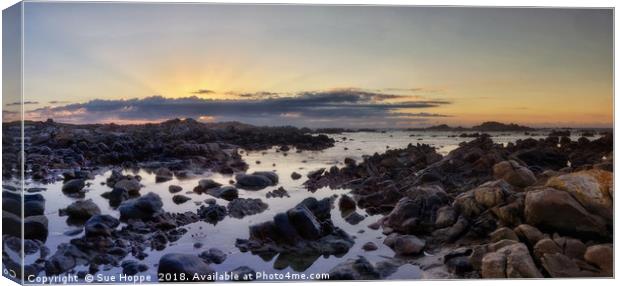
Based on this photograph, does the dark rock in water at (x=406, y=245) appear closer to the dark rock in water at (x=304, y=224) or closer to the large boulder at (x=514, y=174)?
the dark rock in water at (x=304, y=224)

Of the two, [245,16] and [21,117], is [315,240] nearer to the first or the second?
[245,16]

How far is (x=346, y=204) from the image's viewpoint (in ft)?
21.6

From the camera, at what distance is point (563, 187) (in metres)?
6.48

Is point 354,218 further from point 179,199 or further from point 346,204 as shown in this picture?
point 179,199

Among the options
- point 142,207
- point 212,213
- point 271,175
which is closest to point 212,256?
point 212,213

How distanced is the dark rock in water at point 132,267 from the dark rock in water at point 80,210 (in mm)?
522

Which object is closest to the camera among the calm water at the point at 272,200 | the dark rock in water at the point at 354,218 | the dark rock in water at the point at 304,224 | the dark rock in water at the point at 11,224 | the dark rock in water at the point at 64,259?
the dark rock in water at the point at 11,224

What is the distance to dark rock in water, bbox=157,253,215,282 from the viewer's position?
6242 mm

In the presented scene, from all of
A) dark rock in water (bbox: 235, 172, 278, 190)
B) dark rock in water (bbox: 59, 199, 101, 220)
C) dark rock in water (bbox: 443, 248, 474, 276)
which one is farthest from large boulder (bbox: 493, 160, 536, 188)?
dark rock in water (bbox: 59, 199, 101, 220)

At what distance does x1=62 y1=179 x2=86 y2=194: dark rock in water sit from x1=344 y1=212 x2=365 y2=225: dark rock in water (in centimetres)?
239

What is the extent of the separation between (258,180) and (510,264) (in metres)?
2.34

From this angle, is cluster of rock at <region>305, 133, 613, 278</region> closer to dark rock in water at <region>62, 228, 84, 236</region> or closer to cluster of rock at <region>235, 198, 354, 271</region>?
cluster of rock at <region>235, 198, 354, 271</region>

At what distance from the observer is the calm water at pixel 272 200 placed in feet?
20.6

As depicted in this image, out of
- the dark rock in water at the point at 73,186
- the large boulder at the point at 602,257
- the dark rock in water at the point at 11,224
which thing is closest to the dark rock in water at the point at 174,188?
the dark rock in water at the point at 73,186
